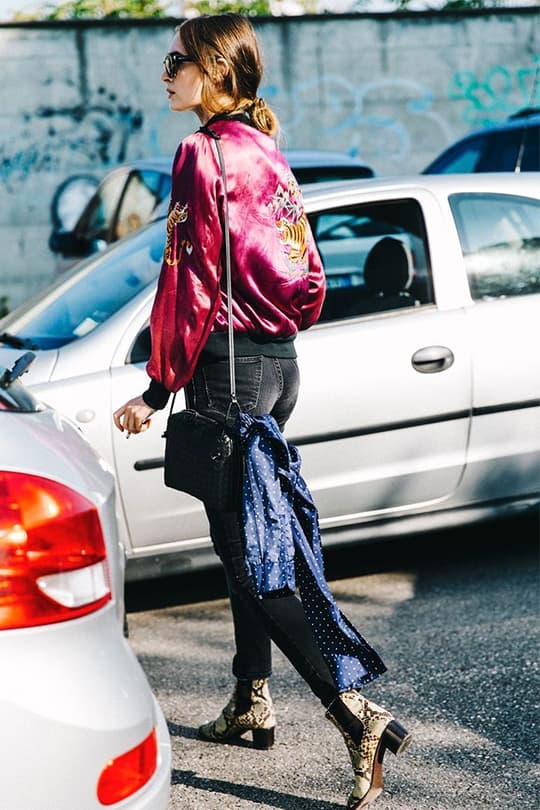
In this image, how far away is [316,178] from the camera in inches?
293

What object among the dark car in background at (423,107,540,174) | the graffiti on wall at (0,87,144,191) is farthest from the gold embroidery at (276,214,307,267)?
the graffiti on wall at (0,87,144,191)

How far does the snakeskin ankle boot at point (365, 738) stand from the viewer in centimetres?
264

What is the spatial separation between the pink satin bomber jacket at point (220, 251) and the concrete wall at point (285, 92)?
9.90 m

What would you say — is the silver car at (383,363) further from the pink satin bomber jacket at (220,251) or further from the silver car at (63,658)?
the silver car at (63,658)

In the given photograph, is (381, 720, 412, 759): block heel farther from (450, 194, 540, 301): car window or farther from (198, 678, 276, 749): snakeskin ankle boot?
(450, 194, 540, 301): car window

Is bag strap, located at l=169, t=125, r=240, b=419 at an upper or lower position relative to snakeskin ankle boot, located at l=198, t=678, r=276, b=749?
upper

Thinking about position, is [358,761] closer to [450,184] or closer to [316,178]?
[450,184]

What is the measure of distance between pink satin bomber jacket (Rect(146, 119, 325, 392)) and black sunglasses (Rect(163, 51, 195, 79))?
0.16 m

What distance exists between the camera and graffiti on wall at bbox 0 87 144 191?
41.0ft

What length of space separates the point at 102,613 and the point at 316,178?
19.0 ft

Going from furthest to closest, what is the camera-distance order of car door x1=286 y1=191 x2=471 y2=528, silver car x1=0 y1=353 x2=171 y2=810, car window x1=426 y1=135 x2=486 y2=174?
car window x1=426 y1=135 x2=486 y2=174
car door x1=286 y1=191 x2=471 y2=528
silver car x1=0 y1=353 x2=171 y2=810

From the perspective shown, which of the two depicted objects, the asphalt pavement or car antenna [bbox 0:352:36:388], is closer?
car antenna [bbox 0:352:36:388]

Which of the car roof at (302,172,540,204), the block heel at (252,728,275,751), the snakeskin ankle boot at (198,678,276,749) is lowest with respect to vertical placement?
the block heel at (252,728,275,751)

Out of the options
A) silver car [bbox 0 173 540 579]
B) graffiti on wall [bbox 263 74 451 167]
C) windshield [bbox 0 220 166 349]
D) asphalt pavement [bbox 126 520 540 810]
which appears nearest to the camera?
asphalt pavement [bbox 126 520 540 810]
